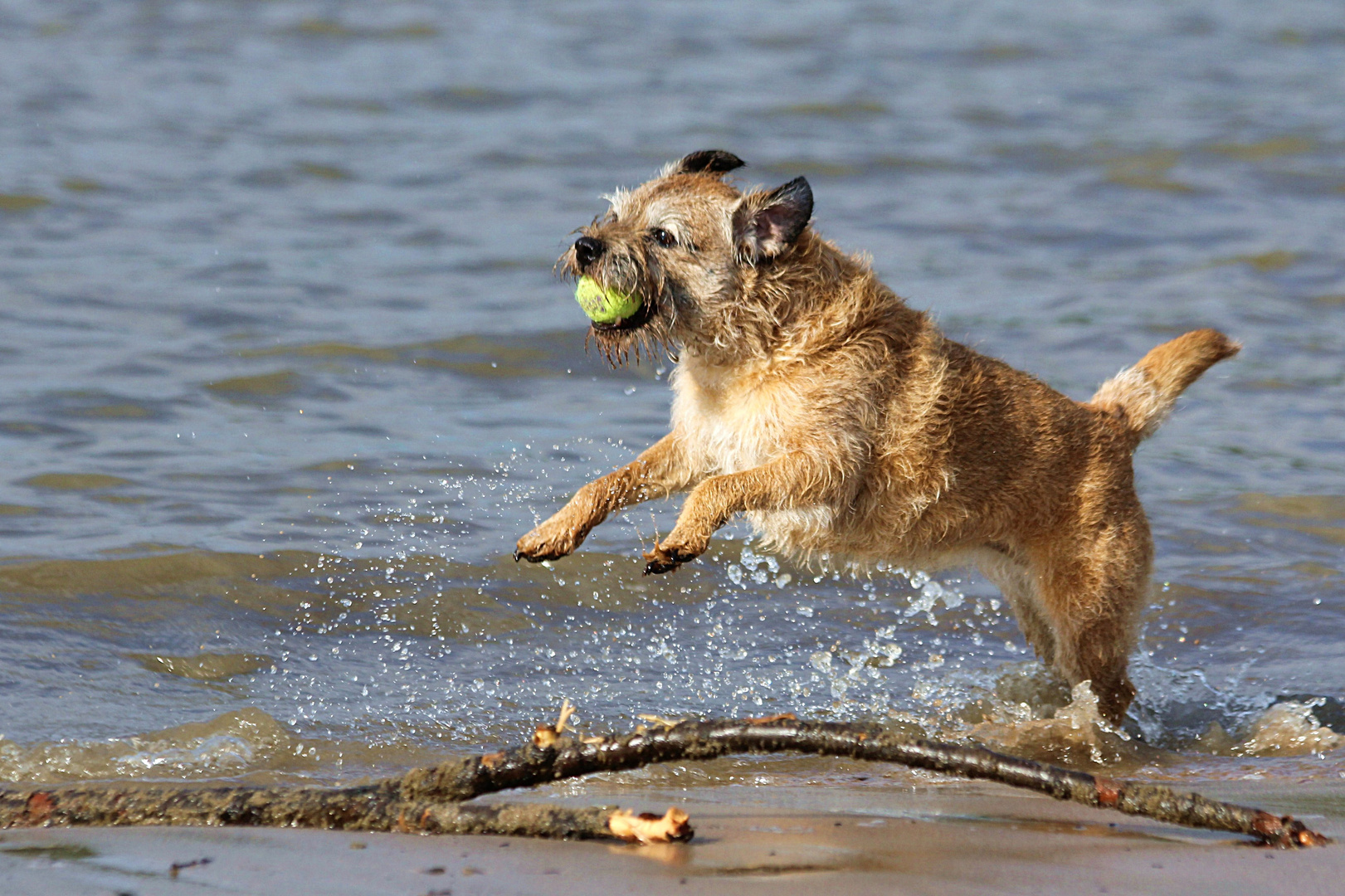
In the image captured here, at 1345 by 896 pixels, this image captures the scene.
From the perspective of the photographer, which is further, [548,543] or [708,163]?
[708,163]

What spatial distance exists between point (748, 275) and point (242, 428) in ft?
12.6

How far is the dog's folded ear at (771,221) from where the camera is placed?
4.91 meters

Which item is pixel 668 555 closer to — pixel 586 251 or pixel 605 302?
pixel 605 302

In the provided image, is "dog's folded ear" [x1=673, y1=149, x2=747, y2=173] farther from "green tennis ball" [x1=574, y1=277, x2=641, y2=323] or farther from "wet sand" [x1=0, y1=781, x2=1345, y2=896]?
"wet sand" [x1=0, y1=781, x2=1345, y2=896]

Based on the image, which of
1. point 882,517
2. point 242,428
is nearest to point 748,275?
point 882,517

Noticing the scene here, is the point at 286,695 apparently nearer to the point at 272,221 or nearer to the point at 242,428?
the point at 242,428

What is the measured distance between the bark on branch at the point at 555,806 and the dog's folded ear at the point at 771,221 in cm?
204

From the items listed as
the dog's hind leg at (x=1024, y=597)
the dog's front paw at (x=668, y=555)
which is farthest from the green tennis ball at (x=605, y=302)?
the dog's hind leg at (x=1024, y=597)

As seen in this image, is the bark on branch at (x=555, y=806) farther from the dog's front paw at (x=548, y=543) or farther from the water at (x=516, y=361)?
the dog's front paw at (x=548, y=543)

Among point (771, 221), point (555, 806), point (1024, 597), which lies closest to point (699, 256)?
point (771, 221)

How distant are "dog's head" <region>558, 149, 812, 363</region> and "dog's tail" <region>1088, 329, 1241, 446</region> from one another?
1535 mm

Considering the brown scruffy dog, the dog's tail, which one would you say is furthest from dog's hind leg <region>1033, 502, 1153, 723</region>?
the dog's tail

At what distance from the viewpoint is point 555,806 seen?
3408 millimetres

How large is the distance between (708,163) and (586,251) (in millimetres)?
830
